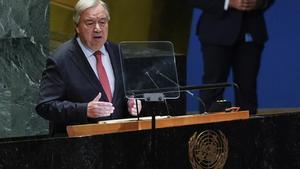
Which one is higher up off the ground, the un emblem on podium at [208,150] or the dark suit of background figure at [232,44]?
the dark suit of background figure at [232,44]

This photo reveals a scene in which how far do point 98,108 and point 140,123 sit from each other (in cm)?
27

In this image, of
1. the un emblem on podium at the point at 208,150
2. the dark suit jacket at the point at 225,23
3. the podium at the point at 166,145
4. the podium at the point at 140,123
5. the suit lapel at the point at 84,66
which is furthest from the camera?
the dark suit jacket at the point at 225,23

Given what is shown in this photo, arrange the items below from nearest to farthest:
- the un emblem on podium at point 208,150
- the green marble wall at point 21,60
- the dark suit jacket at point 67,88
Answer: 1. the un emblem on podium at point 208,150
2. the dark suit jacket at point 67,88
3. the green marble wall at point 21,60

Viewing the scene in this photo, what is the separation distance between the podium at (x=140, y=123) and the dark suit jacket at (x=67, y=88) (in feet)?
1.44

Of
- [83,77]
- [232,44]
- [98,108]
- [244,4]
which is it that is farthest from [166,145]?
[244,4]

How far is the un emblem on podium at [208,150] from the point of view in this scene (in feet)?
11.5

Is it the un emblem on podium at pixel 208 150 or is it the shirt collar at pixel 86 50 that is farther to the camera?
the shirt collar at pixel 86 50

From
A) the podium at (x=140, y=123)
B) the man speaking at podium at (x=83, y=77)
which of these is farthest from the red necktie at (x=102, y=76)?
the podium at (x=140, y=123)

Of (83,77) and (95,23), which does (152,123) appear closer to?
(83,77)

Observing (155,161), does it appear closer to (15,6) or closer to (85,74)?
(85,74)

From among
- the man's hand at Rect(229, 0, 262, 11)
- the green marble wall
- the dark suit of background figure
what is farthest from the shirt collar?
the green marble wall

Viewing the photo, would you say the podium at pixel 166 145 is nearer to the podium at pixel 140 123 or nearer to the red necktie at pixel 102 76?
the podium at pixel 140 123

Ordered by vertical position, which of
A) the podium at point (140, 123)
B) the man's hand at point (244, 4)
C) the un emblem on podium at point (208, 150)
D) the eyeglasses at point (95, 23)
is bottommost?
the un emblem on podium at point (208, 150)

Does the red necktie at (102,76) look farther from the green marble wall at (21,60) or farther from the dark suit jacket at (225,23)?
the green marble wall at (21,60)
